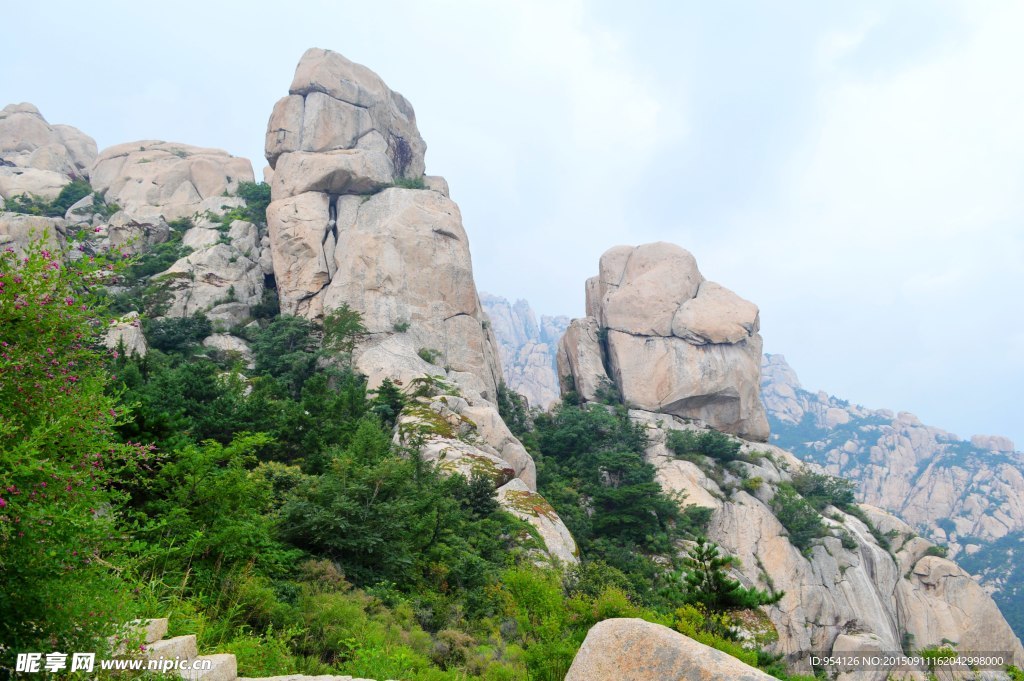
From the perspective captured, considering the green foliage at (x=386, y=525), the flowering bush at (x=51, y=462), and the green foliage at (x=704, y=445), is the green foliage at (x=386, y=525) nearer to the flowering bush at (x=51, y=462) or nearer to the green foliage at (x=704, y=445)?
the flowering bush at (x=51, y=462)

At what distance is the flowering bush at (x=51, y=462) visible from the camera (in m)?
4.08

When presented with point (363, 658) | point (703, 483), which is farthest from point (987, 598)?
point (363, 658)

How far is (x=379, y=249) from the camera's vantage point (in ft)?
106

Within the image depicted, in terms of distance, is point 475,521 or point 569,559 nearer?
point 475,521

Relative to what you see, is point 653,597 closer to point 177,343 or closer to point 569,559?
point 569,559

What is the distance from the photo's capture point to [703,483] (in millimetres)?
30188

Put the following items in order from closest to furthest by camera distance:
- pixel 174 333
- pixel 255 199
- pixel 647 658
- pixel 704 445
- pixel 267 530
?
pixel 647 658
pixel 267 530
pixel 174 333
pixel 704 445
pixel 255 199

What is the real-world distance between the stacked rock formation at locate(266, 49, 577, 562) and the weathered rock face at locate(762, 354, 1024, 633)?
5375 centimetres

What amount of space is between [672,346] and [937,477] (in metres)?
60.3

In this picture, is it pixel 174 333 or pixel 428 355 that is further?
pixel 428 355

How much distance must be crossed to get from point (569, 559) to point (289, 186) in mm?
27837

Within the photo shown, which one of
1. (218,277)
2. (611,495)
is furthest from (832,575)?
(218,277)

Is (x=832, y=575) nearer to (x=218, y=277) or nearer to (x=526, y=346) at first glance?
(x=218, y=277)

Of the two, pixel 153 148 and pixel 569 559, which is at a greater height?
pixel 153 148
